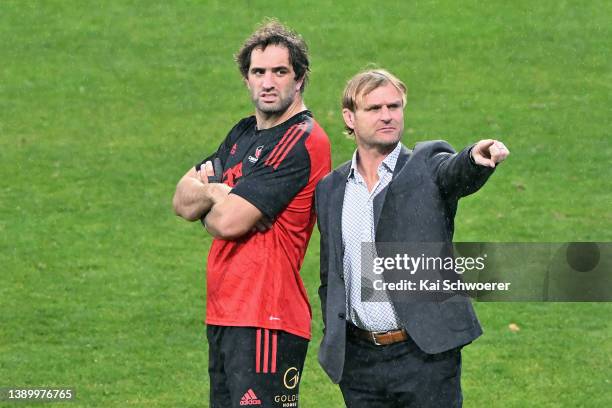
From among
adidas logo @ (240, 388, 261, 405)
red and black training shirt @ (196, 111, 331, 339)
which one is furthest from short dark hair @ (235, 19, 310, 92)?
adidas logo @ (240, 388, 261, 405)

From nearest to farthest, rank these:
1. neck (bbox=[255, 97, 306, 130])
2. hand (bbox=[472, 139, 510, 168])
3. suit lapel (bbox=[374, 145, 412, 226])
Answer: hand (bbox=[472, 139, 510, 168]) → suit lapel (bbox=[374, 145, 412, 226]) → neck (bbox=[255, 97, 306, 130])

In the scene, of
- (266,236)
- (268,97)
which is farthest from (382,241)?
(268,97)

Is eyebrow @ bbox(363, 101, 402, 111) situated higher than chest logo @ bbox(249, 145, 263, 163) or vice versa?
eyebrow @ bbox(363, 101, 402, 111)

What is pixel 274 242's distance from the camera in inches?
270

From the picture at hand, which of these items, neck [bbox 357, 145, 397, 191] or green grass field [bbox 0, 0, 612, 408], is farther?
green grass field [bbox 0, 0, 612, 408]

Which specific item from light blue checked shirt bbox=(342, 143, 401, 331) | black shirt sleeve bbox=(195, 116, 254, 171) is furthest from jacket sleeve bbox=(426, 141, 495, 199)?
black shirt sleeve bbox=(195, 116, 254, 171)

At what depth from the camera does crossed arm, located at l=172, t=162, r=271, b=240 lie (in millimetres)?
6805

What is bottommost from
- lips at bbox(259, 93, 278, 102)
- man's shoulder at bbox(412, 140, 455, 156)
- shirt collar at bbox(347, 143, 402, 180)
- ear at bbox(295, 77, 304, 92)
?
shirt collar at bbox(347, 143, 402, 180)

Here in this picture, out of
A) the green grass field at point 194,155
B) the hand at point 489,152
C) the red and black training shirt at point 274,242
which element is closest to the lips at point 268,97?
the red and black training shirt at point 274,242

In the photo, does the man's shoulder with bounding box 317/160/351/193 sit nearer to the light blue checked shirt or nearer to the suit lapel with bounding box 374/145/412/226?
the light blue checked shirt

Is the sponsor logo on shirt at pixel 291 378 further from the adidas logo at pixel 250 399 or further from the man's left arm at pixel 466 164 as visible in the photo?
the man's left arm at pixel 466 164

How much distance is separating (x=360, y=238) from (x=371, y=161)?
40 centimetres

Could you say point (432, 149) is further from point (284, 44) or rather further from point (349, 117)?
point (284, 44)

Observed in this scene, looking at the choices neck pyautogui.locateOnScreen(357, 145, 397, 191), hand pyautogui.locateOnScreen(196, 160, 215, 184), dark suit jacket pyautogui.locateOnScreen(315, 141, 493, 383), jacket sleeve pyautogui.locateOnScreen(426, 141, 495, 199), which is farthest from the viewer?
hand pyautogui.locateOnScreen(196, 160, 215, 184)
